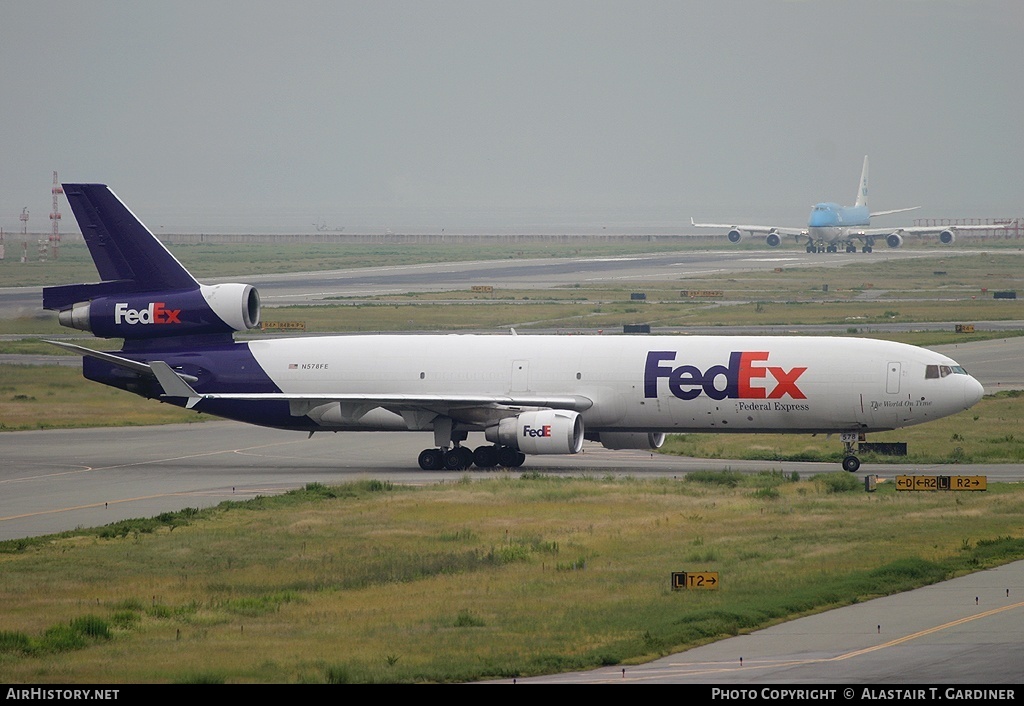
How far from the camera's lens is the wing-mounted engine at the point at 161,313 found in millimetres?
55500

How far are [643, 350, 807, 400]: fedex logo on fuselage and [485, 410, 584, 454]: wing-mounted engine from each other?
10.1 feet

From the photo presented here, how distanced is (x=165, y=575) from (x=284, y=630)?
7014 mm

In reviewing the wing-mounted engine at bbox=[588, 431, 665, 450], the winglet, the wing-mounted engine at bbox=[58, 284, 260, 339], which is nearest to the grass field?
the wing-mounted engine at bbox=[588, 431, 665, 450]

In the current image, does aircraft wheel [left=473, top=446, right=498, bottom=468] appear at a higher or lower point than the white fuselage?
lower

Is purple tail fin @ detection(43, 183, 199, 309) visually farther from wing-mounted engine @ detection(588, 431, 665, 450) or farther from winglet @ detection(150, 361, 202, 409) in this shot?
wing-mounted engine @ detection(588, 431, 665, 450)

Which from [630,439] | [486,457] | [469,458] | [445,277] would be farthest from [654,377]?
[445,277]

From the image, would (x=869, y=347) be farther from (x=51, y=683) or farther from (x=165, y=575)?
(x=51, y=683)

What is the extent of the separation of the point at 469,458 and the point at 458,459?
0.46 metres

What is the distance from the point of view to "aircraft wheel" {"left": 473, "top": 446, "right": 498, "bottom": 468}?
53.5m

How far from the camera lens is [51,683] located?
2230cm

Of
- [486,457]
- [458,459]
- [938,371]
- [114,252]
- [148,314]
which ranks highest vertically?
[114,252]

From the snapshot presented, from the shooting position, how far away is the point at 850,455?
164 ft

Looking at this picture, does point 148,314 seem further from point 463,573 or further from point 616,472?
point 463,573
